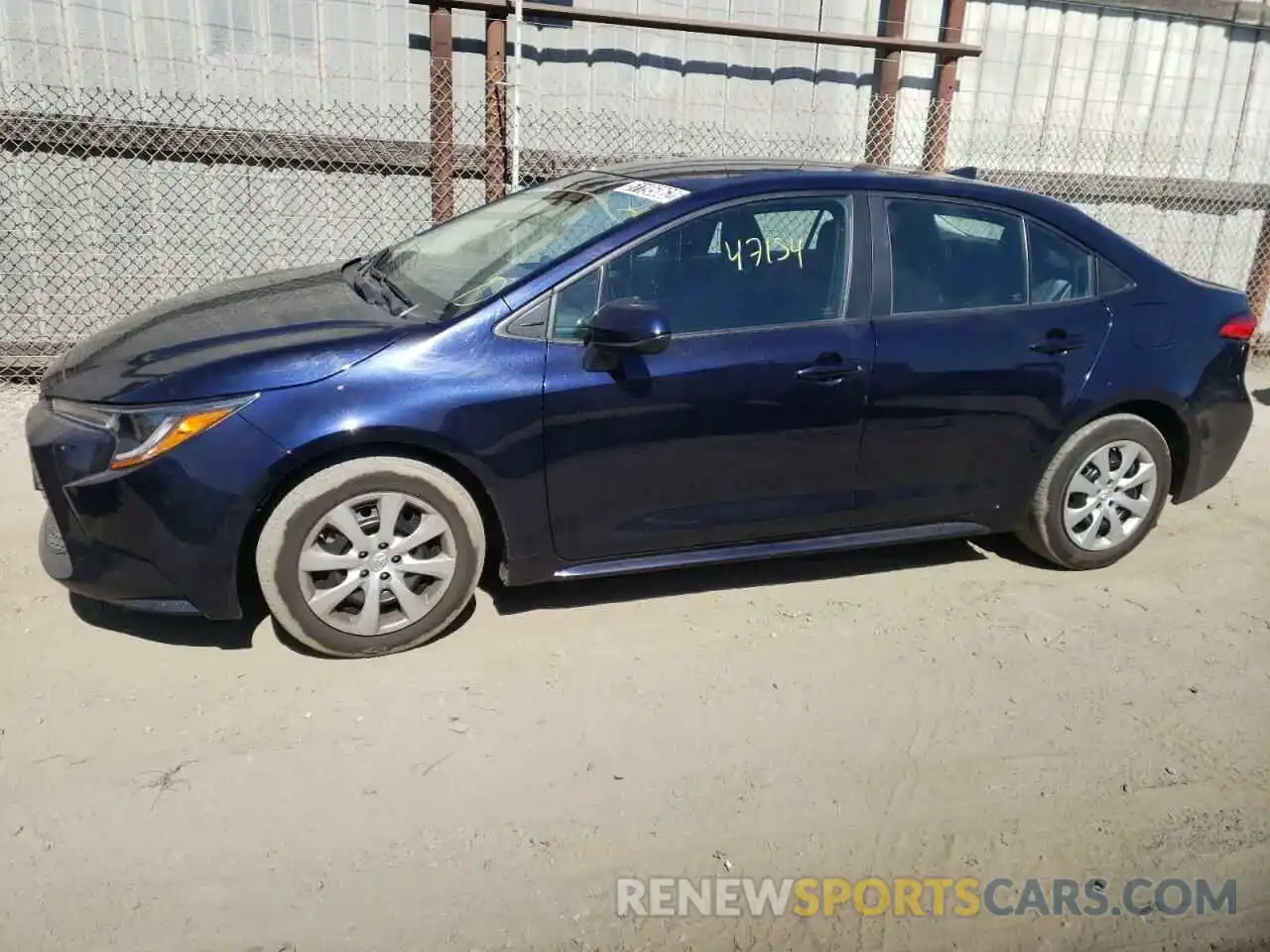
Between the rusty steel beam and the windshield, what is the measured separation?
269 cm

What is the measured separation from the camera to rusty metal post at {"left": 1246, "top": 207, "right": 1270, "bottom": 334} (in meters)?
8.85

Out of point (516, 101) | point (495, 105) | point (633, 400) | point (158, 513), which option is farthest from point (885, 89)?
point (158, 513)

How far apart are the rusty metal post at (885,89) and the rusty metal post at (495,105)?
2845 mm

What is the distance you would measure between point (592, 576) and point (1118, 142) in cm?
706

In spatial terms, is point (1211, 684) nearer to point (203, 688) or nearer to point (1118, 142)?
point (203, 688)

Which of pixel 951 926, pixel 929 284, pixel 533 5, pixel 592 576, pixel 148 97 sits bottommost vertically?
pixel 951 926

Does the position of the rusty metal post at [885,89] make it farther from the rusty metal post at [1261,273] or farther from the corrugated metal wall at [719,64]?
the rusty metal post at [1261,273]

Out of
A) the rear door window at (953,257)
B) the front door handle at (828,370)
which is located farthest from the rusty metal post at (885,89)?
the front door handle at (828,370)

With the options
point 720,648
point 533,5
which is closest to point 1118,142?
point 533,5

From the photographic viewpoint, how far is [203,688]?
326cm

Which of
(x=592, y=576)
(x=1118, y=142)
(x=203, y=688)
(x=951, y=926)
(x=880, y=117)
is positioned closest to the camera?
(x=951, y=926)

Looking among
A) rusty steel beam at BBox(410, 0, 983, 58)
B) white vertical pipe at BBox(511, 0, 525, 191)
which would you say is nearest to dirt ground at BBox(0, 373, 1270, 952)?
white vertical pipe at BBox(511, 0, 525, 191)

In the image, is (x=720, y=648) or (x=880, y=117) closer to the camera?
(x=720, y=648)

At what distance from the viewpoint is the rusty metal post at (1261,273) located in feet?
29.0
